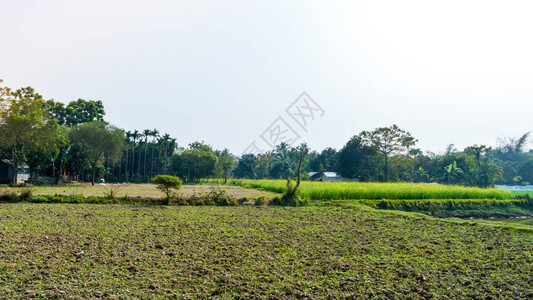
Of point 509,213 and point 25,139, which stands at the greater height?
point 25,139

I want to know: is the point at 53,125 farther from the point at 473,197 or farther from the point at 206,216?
the point at 473,197

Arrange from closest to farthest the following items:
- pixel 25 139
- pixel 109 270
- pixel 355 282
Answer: pixel 355 282
pixel 109 270
pixel 25 139

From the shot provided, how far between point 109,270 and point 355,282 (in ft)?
13.5

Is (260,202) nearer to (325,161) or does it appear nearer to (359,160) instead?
(359,160)

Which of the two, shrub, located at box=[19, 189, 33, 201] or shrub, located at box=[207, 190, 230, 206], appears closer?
shrub, located at box=[19, 189, 33, 201]

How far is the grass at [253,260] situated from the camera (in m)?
4.93

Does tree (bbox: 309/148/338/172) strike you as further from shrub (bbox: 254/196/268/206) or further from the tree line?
shrub (bbox: 254/196/268/206)

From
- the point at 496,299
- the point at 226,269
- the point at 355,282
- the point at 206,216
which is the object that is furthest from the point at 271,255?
the point at 206,216

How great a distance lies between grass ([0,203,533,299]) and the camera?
4.93 m

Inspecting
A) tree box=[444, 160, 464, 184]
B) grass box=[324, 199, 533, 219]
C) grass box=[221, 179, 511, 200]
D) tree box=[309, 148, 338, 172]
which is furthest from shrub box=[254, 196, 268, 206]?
tree box=[309, 148, 338, 172]

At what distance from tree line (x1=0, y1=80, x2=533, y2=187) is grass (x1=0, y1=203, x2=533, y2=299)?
1969 cm

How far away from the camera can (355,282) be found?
527 cm

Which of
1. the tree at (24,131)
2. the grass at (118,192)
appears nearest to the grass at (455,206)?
the grass at (118,192)

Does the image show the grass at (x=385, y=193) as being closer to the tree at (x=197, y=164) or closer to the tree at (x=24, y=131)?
the tree at (x=24, y=131)
